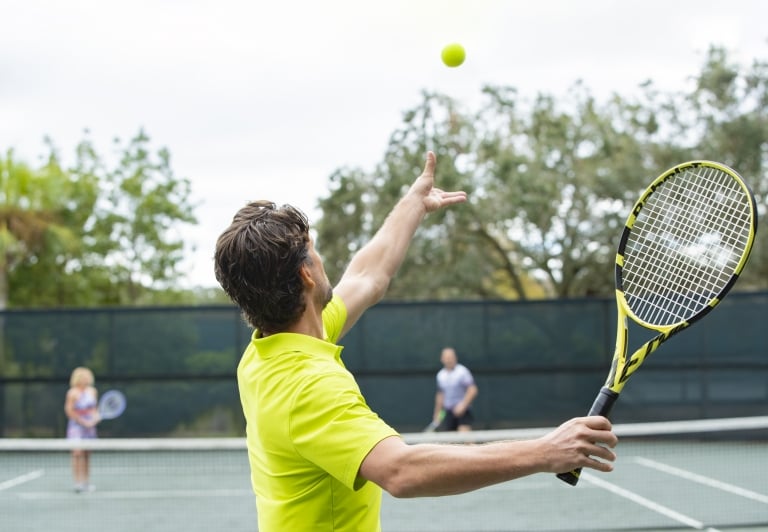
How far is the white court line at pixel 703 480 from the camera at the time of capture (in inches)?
374

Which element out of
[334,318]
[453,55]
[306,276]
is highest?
[453,55]

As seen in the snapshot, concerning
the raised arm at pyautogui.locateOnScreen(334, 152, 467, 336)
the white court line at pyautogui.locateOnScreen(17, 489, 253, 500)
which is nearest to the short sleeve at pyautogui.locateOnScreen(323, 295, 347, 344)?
the raised arm at pyautogui.locateOnScreen(334, 152, 467, 336)

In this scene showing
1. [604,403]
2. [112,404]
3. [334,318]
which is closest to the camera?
[604,403]

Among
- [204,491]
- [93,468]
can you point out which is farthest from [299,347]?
[93,468]

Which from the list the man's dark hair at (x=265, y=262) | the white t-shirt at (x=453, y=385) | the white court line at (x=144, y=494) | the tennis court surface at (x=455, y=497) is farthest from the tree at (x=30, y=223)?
the man's dark hair at (x=265, y=262)

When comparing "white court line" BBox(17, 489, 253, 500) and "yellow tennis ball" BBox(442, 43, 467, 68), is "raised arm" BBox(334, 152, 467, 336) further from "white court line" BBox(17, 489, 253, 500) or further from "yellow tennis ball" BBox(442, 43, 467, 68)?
"white court line" BBox(17, 489, 253, 500)

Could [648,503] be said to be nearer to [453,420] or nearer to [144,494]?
[453,420]

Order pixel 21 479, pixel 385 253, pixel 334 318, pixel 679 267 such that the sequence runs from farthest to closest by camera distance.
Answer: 1. pixel 21 479
2. pixel 679 267
3. pixel 385 253
4. pixel 334 318

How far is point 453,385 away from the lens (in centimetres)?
1180

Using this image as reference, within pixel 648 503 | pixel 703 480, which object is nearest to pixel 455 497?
pixel 648 503

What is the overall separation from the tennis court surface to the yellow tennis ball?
2489 millimetres

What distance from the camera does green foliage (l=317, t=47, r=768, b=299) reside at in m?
18.2

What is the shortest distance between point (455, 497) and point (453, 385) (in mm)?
2468

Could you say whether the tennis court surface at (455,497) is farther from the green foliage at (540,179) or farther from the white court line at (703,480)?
the green foliage at (540,179)
